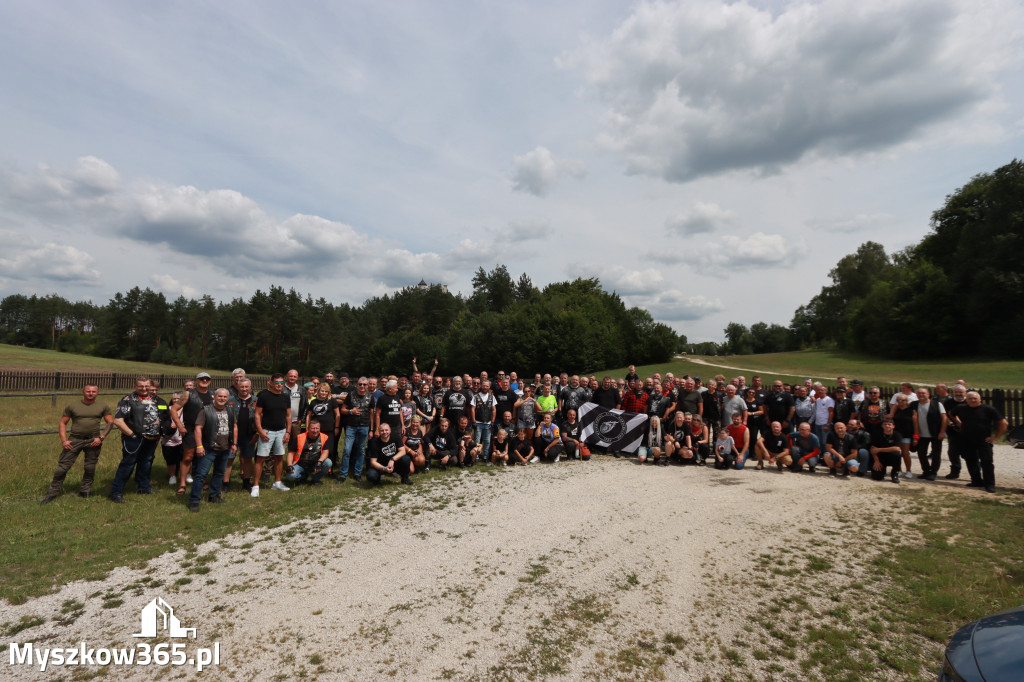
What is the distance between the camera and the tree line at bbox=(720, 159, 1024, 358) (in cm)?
3925

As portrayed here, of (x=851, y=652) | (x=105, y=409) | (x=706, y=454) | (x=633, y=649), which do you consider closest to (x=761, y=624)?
(x=851, y=652)

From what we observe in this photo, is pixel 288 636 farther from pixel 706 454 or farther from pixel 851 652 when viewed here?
pixel 706 454

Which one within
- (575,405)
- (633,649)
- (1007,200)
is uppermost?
(1007,200)

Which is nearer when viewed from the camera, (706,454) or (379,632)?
(379,632)

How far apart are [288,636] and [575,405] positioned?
32.1 ft

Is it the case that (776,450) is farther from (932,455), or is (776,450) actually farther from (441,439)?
(441,439)

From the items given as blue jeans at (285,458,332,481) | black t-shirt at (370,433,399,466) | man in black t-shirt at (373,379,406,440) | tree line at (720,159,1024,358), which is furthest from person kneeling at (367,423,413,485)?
tree line at (720,159,1024,358)

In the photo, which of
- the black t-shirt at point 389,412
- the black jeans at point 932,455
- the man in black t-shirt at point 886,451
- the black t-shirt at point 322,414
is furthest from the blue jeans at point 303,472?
the black jeans at point 932,455

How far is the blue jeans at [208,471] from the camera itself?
26.0 feet

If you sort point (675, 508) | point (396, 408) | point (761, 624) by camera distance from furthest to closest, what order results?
1. point (396, 408)
2. point (675, 508)
3. point (761, 624)

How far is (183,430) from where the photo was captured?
840cm

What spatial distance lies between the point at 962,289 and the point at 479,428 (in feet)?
177

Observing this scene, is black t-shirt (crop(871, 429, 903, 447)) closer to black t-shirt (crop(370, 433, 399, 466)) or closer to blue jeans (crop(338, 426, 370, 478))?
black t-shirt (crop(370, 433, 399, 466))

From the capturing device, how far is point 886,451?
34.0 ft
